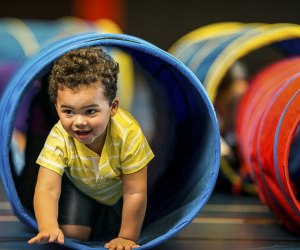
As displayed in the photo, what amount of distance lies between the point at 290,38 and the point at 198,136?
1010 millimetres

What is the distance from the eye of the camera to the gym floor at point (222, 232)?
230 cm

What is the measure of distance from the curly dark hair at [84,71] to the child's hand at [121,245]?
423mm

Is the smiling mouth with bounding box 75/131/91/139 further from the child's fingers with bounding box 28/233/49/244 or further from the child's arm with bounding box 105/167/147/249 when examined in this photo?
the child's fingers with bounding box 28/233/49/244

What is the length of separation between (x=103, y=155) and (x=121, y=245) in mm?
285

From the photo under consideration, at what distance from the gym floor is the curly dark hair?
561 millimetres

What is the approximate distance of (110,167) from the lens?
7.04 feet

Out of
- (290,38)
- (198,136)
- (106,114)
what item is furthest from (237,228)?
(290,38)

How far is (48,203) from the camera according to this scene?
2.04 m

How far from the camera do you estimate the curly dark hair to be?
1.99m

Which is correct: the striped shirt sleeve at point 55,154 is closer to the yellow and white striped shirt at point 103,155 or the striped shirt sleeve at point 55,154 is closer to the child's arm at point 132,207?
the yellow and white striped shirt at point 103,155

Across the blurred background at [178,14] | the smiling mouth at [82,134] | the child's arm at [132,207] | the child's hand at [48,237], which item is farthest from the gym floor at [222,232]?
the blurred background at [178,14]

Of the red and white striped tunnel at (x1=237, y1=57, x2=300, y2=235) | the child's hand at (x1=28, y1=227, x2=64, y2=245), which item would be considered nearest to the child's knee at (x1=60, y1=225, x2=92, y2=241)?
the child's hand at (x1=28, y1=227, x2=64, y2=245)

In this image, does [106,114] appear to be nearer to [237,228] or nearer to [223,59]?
[237,228]

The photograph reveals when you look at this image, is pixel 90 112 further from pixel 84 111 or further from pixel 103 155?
pixel 103 155
